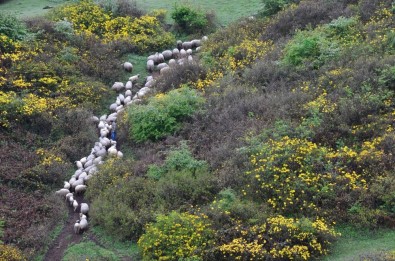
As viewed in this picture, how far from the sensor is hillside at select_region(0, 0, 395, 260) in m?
10.2

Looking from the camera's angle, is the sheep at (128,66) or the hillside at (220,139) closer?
the hillside at (220,139)

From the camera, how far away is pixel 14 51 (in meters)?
17.0

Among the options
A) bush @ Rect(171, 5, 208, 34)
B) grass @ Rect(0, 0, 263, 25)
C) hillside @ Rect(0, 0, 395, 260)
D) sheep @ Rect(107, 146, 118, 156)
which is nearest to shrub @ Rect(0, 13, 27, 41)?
hillside @ Rect(0, 0, 395, 260)

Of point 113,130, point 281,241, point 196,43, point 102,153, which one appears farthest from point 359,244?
point 196,43

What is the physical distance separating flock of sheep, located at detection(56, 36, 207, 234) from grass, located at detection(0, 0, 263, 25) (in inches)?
103

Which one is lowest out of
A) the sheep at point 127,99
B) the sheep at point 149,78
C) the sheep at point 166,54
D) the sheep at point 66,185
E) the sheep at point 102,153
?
the sheep at point 66,185

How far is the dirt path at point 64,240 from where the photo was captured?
1130 cm

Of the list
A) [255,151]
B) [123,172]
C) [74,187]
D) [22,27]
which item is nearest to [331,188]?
[255,151]

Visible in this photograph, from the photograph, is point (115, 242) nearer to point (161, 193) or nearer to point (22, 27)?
point (161, 193)

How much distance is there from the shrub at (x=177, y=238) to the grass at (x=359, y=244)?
215cm

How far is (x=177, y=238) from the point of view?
10.2m

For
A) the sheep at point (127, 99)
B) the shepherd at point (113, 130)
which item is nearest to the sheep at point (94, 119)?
the shepherd at point (113, 130)

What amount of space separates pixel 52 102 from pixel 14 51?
2567mm

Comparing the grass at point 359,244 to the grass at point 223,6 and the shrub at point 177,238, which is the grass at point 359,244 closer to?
the shrub at point 177,238
